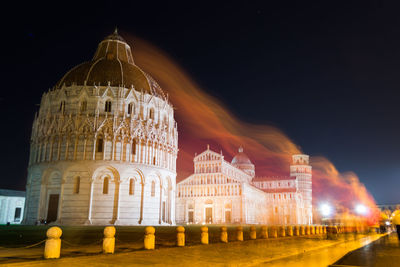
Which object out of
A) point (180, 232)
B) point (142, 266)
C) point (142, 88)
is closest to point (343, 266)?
point (142, 266)

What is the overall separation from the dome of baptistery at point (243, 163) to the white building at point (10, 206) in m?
80.2

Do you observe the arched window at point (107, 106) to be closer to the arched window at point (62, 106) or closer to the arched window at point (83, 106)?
the arched window at point (83, 106)

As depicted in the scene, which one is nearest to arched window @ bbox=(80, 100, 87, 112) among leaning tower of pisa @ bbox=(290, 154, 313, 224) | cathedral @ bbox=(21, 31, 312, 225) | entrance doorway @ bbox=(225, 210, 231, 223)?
cathedral @ bbox=(21, 31, 312, 225)

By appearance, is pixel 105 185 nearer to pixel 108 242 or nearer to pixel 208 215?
pixel 108 242

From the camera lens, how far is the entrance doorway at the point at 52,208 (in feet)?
149

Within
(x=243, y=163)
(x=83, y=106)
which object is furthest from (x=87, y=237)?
(x=243, y=163)

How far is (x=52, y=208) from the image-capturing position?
45.6m

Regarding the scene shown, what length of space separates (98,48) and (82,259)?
179 feet

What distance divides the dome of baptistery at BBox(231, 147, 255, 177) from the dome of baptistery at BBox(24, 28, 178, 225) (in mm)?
82334

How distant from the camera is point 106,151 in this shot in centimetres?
4619

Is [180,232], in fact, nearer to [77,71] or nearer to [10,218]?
[77,71]

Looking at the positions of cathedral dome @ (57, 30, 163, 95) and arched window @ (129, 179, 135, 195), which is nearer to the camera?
arched window @ (129, 179, 135, 195)

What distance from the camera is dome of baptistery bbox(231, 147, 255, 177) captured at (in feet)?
435

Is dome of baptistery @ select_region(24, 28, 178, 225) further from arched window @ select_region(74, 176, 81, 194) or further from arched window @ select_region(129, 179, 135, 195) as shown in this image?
arched window @ select_region(74, 176, 81, 194)
